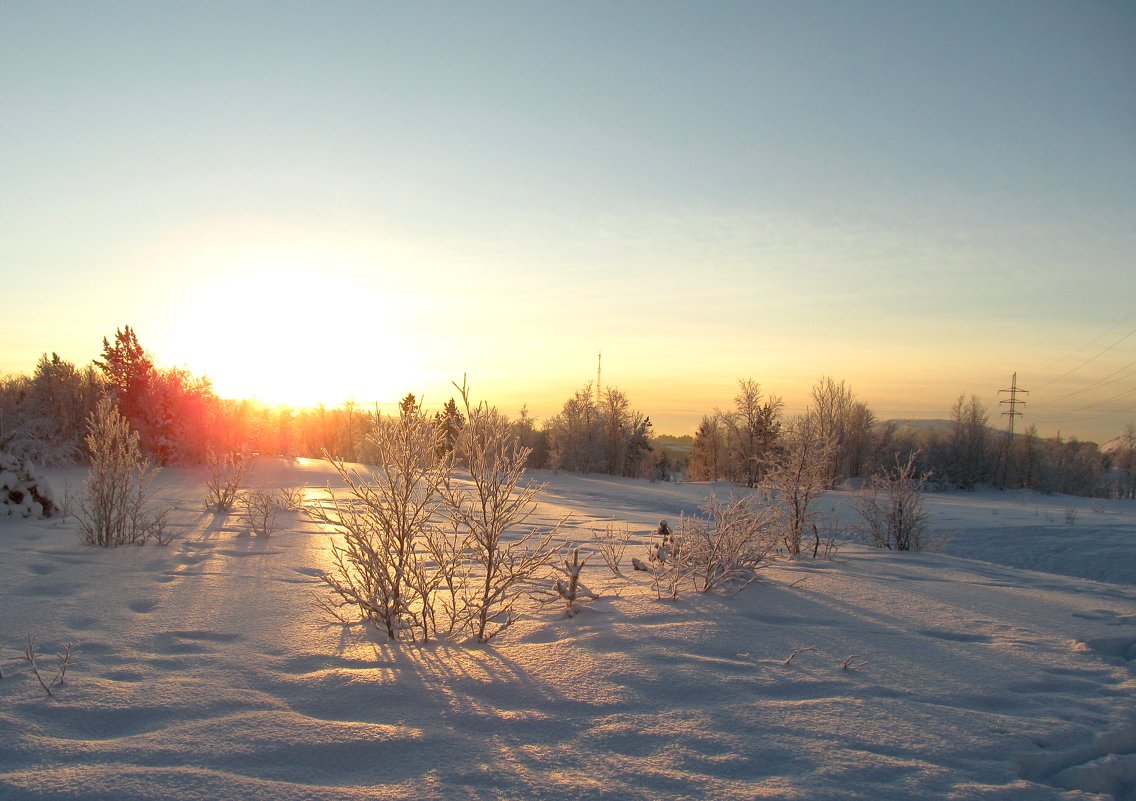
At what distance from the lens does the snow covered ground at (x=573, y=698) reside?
231cm

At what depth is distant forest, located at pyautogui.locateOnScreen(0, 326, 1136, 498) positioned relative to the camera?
1680 cm

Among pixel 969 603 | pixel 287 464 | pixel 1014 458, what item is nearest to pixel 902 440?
pixel 1014 458

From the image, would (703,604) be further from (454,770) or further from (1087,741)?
(454,770)

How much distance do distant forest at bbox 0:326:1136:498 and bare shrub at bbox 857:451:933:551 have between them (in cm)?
85

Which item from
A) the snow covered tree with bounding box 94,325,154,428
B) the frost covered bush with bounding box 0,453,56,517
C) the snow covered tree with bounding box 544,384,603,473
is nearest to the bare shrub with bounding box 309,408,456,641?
the frost covered bush with bounding box 0,453,56,517

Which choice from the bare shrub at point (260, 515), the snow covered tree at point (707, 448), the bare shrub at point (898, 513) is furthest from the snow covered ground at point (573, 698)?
the snow covered tree at point (707, 448)

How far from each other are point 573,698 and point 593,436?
127 feet

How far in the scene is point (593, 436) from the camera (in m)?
41.8

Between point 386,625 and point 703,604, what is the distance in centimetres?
218

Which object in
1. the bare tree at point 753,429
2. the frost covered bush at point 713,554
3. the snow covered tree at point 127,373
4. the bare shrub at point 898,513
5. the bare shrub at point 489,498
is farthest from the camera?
the bare tree at point 753,429

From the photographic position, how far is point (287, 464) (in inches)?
739

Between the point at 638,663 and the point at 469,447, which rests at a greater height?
the point at 469,447

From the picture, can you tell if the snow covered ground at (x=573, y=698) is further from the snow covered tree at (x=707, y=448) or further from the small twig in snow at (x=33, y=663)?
the snow covered tree at (x=707, y=448)

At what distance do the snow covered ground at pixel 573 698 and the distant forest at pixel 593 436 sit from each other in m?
1.68
